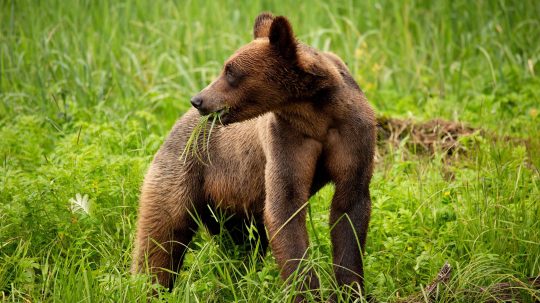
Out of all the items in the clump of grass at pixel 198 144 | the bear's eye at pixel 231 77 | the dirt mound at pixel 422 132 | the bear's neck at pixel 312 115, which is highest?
the bear's eye at pixel 231 77

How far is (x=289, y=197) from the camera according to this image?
448cm

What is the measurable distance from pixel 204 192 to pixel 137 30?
435cm

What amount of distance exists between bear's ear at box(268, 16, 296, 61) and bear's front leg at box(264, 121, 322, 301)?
438 mm

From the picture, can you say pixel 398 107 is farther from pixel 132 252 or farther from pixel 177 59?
pixel 132 252

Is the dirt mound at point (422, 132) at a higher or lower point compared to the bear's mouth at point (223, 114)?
lower

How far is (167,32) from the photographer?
9227 millimetres

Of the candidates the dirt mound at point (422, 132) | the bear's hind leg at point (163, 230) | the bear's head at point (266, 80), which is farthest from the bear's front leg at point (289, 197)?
the dirt mound at point (422, 132)

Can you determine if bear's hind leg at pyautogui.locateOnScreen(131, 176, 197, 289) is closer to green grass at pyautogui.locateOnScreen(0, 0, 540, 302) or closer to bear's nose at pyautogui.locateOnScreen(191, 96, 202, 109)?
green grass at pyautogui.locateOnScreen(0, 0, 540, 302)

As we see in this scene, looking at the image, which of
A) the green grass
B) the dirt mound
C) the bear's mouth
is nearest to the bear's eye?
the bear's mouth

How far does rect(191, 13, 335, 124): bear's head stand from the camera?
14.6 ft

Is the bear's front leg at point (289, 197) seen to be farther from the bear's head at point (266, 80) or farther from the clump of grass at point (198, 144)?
the clump of grass at point (198, 144)

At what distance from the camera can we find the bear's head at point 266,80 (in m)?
4.46

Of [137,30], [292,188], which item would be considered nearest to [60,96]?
[137,30]

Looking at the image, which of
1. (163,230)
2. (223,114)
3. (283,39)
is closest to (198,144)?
(163,230)
